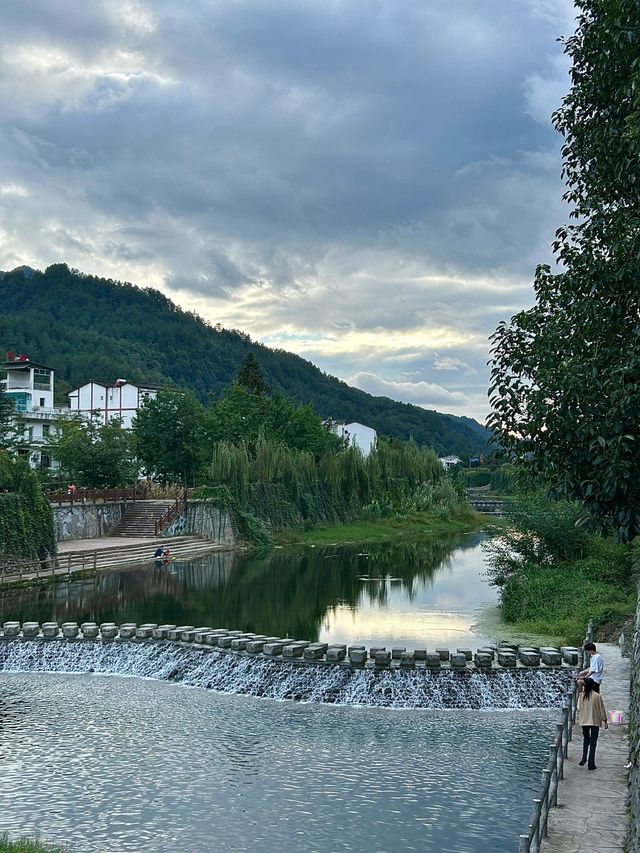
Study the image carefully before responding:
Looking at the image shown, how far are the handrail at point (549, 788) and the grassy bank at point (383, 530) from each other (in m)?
36.5

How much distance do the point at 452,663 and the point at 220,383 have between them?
4541 inches

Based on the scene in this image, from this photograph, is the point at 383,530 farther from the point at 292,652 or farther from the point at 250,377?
the point at 292,652

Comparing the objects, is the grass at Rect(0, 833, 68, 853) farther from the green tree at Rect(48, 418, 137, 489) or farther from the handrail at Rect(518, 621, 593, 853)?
the green tree at Rect(48, 418, 137, 489)

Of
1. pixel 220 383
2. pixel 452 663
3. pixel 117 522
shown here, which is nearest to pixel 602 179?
pixel 452 663

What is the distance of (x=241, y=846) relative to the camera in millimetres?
10516

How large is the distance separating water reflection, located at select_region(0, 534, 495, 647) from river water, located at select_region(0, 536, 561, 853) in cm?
33

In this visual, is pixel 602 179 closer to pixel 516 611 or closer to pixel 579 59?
pixel 579 59

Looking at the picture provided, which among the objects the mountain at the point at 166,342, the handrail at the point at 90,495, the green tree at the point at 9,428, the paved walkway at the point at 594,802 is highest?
the mountain at the point at 166,342

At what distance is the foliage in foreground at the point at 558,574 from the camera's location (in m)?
22.8

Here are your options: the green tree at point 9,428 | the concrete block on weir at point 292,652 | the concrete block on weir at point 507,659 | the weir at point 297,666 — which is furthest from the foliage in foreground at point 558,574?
the green tree at point 9,428

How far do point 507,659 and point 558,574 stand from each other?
1044 cm

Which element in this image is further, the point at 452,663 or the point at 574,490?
the point at 452,663

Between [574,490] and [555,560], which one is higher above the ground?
[574,490]

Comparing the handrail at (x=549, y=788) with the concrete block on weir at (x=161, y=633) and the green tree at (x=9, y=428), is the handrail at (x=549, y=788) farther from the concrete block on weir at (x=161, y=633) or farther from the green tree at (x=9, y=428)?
the green tree at (x=9, y=428)
